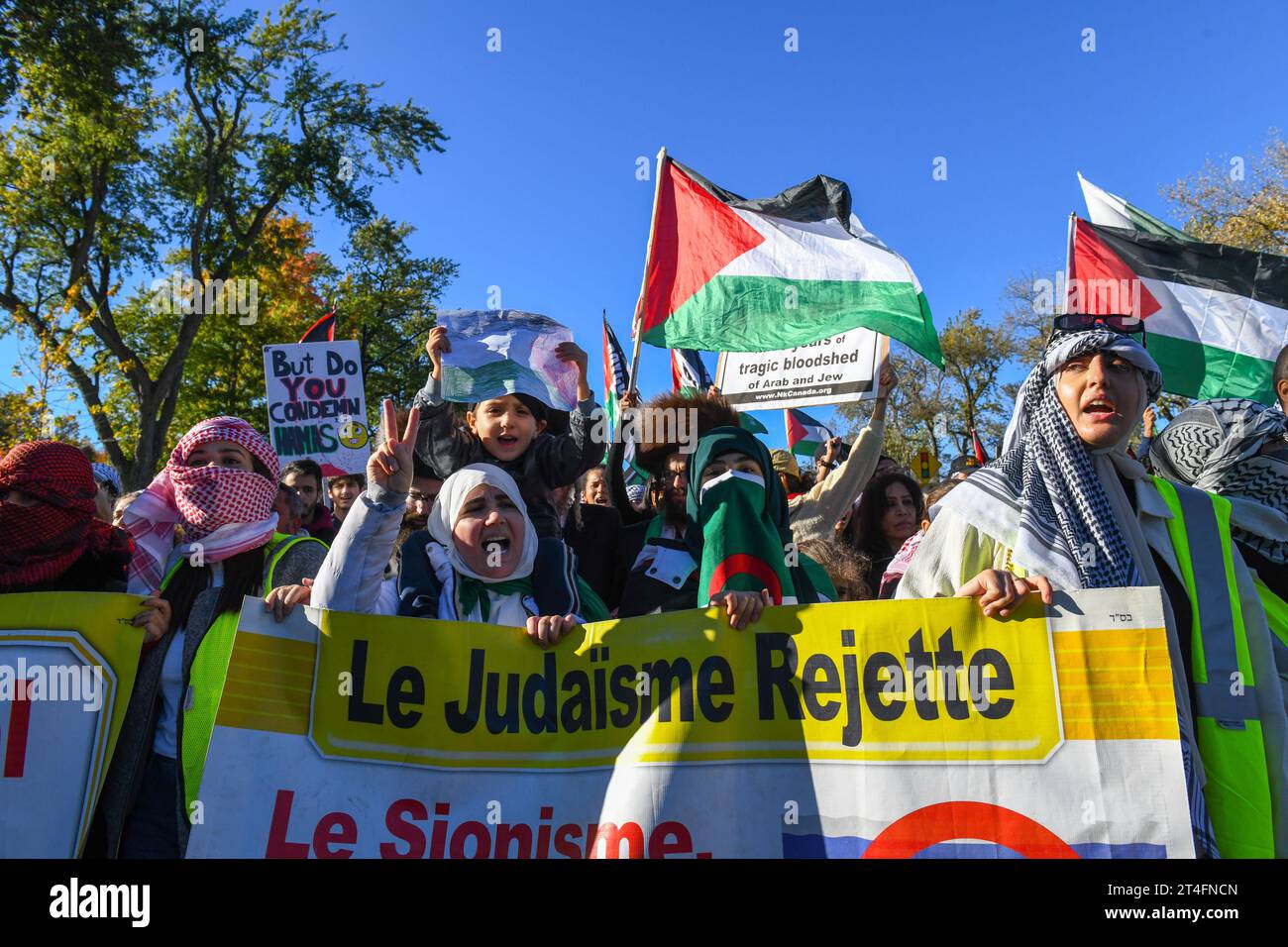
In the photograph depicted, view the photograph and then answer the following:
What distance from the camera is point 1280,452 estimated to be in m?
3.07

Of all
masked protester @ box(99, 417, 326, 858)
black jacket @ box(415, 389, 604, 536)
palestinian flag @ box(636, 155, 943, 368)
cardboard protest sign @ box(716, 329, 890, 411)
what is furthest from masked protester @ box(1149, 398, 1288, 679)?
cardboard protest sign @ box(716, 329, 890, 411)

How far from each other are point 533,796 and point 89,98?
2134 centimetres

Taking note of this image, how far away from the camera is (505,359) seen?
453 cm

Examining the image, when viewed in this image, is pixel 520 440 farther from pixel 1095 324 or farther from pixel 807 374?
pixel 807 374

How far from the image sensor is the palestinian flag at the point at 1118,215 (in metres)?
7.85

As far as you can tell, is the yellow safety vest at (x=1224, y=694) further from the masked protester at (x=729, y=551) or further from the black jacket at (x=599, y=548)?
the black jacket at (x=599, y=548)

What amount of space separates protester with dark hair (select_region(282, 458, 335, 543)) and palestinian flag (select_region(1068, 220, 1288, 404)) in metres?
5.63

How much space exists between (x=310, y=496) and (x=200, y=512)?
2.94 metres

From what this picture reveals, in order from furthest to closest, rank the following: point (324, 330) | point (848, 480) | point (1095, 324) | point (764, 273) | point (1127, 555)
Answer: point (324, 330), point (764, 273), point (848, 480), point (1095, 324), point (1127, 555)

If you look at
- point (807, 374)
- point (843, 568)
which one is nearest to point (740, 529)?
point (843, 568)

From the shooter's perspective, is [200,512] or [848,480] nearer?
[200,512]

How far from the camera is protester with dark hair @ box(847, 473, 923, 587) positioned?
5.07 m

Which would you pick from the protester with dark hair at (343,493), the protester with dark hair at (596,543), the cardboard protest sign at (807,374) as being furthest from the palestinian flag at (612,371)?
the protester with dark hair at (596,543)
